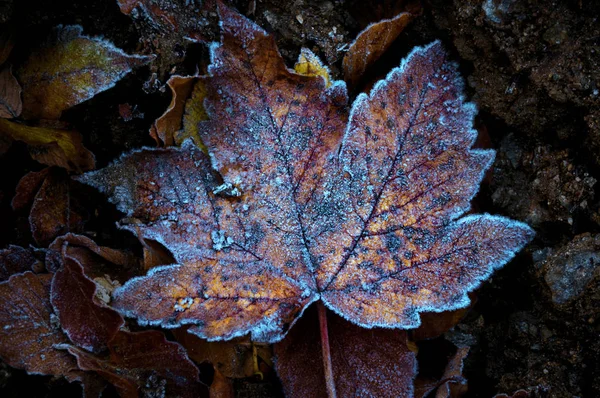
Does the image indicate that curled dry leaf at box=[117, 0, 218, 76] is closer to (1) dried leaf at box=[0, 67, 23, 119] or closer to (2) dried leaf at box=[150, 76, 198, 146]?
(2) dried leaf at box=[150, 76, 198, 146]

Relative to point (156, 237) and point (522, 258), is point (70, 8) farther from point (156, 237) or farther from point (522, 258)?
point (522, 258)

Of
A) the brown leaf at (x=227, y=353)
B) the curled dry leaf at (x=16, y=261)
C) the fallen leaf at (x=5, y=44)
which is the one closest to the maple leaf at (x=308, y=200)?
the brown leaf at (x=227, y=353)

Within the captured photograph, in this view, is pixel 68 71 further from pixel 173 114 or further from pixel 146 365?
pixel 146 365

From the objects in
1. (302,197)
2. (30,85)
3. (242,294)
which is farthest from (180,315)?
(30,85)

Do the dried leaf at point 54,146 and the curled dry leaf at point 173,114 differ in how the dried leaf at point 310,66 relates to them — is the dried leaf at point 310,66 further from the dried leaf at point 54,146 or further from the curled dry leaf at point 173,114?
the dried leaf at point 54,146

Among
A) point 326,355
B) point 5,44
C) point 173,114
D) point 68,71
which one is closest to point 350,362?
point 326,355

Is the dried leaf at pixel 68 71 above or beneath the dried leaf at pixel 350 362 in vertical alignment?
above

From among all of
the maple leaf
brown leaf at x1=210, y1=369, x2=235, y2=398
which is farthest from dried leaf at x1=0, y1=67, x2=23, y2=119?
brown leaf at x1=210, y1=369, x2=235, y2=398
